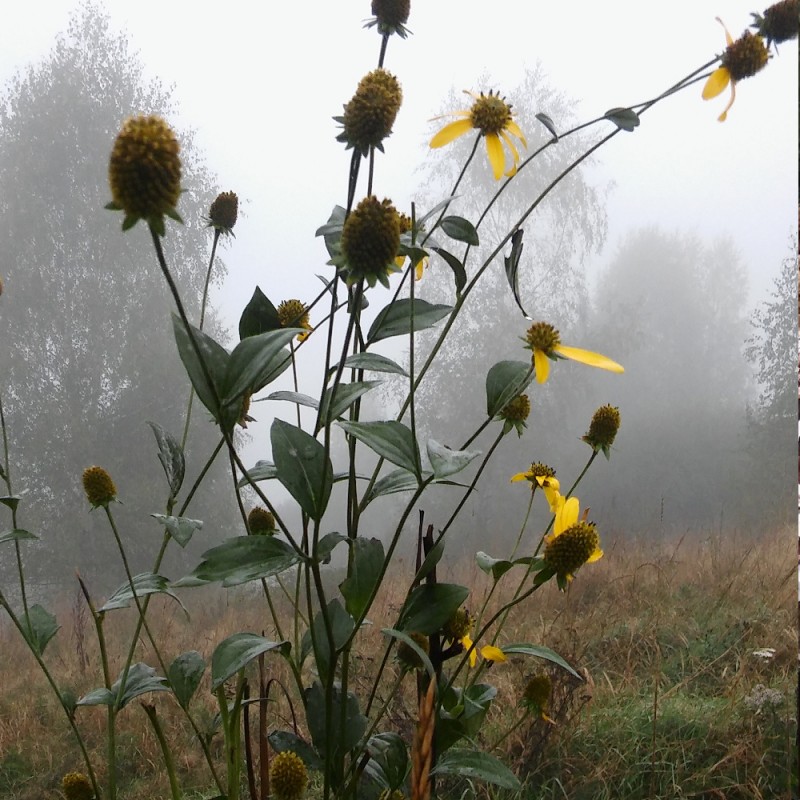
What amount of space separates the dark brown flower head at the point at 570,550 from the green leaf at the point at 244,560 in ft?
0.57

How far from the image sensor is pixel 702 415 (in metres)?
7.59

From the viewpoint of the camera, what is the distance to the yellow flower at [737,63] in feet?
1.46

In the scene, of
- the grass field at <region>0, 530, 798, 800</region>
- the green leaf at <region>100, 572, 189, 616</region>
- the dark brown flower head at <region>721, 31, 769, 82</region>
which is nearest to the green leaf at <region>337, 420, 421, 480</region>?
the green leaf at <region>100, 572, 189, 616</region>

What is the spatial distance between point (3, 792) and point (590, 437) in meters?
1.32

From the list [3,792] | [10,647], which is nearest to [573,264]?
[10,647]

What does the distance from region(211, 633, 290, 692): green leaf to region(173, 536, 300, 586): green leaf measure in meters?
0.05

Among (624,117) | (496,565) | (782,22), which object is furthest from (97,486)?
(782,22)

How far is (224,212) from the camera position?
57cm

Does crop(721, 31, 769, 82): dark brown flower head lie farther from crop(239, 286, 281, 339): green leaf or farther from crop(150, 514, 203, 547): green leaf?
crop(150, 514, 203, 547): green leaf

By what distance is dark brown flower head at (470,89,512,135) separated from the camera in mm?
504

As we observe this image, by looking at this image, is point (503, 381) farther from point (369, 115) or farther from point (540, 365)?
point (369, 115)

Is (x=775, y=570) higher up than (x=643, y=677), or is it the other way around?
Answer: (x=775, y=570)

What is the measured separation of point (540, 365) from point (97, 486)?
347mm

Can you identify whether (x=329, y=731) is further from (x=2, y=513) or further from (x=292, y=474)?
(x=2, y=513)
